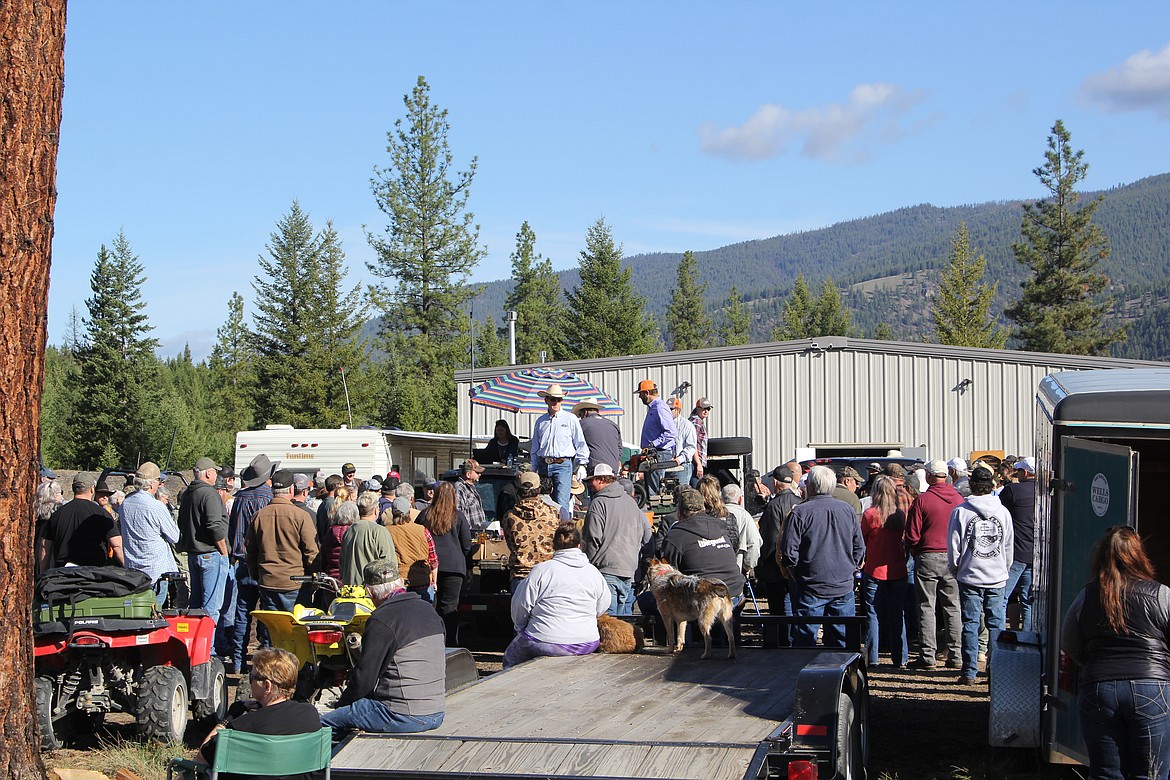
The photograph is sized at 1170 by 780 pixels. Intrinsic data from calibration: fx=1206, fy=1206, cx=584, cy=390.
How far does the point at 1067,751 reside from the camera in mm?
6551

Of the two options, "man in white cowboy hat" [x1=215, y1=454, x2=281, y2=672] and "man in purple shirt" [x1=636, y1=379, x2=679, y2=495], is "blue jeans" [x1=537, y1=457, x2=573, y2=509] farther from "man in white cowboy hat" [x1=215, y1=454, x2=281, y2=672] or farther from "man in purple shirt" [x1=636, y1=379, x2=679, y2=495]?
"man in white cowboy hat" [x1=215, y1=454, x2=281, y2=672]

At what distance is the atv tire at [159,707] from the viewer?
27.4ft

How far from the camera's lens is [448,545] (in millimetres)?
11070

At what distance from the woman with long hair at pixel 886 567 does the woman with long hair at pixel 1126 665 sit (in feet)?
17.0

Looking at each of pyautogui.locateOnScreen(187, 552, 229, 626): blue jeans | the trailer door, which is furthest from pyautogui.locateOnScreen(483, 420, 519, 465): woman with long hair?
the trailer door

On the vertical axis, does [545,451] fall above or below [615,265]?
below

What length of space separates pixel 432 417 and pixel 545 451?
35689mm

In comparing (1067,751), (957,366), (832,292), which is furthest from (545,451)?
(832,292)

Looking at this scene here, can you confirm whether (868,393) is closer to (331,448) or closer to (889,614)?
(331,448)

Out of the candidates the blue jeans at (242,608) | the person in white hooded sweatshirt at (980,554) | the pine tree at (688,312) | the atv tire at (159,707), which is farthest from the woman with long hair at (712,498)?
the pine tree at (688,312)

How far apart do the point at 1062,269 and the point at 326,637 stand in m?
58.7

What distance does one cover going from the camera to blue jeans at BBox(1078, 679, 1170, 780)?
5500 millimetres

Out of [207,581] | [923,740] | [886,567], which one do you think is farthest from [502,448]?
[923,740]

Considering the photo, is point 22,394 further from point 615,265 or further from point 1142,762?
point 615,265
